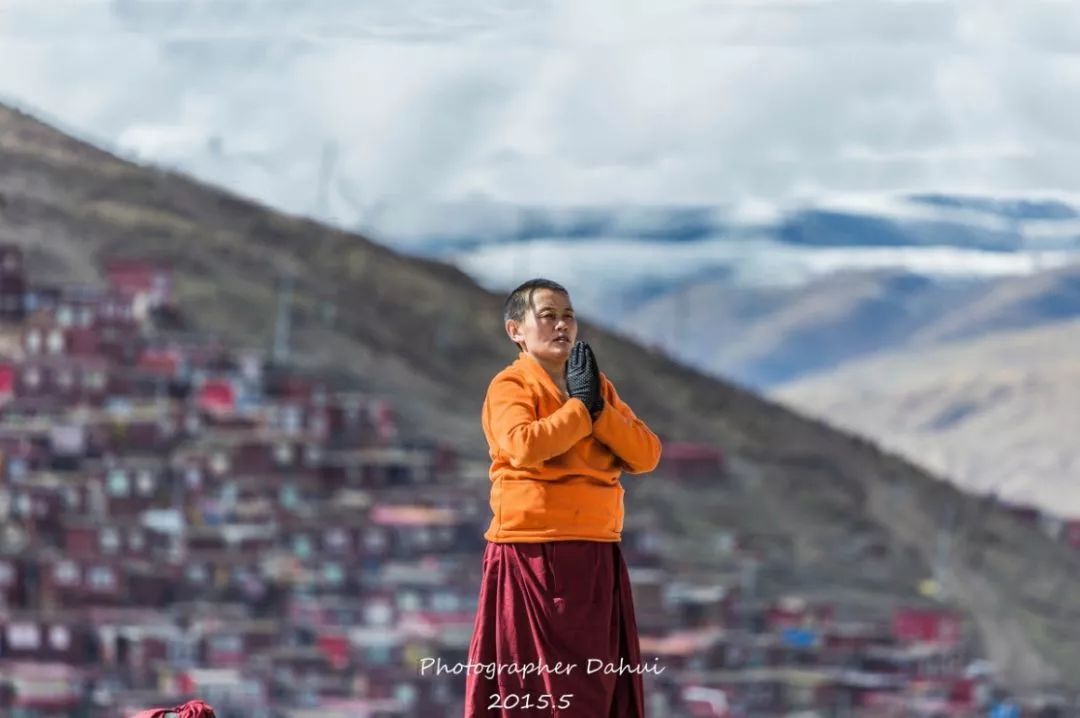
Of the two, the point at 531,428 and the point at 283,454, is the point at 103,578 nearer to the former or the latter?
the point at 283,454

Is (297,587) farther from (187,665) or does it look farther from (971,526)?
(971,526)

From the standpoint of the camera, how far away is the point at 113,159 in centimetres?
1566

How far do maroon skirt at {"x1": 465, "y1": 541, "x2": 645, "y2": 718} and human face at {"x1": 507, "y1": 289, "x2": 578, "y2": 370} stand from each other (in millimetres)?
177

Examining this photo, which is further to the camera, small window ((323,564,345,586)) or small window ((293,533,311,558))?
small window ((293,533,311,558))

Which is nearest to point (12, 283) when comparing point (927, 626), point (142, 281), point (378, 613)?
point (142, 281)

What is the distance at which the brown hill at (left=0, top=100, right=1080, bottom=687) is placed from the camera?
49.2 ft

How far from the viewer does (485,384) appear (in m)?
15.7

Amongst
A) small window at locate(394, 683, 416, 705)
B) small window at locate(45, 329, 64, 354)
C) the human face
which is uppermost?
small window at locate(45, 329, 64, 354)

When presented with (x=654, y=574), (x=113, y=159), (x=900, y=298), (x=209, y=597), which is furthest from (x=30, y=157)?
(x=900, y=298)

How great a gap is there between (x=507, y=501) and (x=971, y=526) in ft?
44.5

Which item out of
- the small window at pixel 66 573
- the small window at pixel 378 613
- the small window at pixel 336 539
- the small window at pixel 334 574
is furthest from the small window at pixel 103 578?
the small window at pixel 378 613

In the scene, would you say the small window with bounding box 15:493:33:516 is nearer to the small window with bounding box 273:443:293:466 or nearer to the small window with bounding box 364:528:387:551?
the small window with bounding box 273:443:293:466

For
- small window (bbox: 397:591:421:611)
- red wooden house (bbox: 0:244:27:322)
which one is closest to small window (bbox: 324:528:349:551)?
small window (bbox: 397:591:421:611)

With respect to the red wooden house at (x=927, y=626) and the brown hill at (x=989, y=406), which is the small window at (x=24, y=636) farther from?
the red wooden house at (x=927, y=626)
